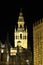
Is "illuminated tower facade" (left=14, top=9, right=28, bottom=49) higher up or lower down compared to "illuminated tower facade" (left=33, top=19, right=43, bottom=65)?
higher up

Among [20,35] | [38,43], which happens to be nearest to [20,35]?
[20,35]

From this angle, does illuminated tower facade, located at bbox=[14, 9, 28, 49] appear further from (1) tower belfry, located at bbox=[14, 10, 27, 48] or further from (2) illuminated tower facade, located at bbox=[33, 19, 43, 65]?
(2) illuminated tower facade, located at bbox=[33, 19, 43, 65]

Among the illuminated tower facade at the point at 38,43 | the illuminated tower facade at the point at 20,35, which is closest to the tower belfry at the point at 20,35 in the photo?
the illuminated tower facade at the point at 20,35

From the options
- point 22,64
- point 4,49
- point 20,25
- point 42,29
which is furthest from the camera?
point 20,25

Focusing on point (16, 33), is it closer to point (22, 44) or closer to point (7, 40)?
point (22, 44)

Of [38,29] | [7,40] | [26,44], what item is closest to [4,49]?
[7,40]

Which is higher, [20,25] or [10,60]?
[20,25]

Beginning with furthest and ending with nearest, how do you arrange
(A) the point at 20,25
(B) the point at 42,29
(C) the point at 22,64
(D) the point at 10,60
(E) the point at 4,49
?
1. (A) the point at 20,25
2. (E) the point at 4,49
3. (D) the point at 10,60
4. (C) the point at 22,64
5. (B) the point at 42,29

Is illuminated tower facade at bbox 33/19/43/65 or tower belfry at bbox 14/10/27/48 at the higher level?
tower belfry at bbox 14/10/27/48

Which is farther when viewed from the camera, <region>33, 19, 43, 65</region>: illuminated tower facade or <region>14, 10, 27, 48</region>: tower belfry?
<region>14, 10, 27, 48</region>: tower belfry

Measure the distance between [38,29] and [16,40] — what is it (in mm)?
17479

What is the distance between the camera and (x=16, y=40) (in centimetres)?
2936

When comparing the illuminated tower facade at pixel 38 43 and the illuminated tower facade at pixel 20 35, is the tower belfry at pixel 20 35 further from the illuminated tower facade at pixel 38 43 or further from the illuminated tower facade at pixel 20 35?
the illuminated tower facade at pixel 38 43

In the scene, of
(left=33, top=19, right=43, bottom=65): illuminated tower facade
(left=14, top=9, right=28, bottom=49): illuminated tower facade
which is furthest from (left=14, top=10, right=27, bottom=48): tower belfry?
(left=33, top=19, right=43, bottom=65): illuminated tower facade
